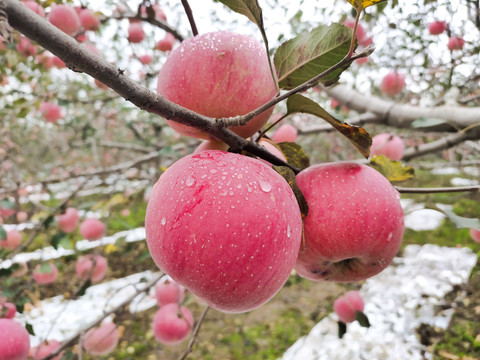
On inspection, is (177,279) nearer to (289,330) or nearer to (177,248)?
(177,248)

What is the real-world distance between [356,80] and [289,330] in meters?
1.78

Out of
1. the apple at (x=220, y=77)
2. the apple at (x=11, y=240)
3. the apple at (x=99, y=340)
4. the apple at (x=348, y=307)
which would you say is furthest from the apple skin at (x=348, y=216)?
the apple at (x=11, y=240)

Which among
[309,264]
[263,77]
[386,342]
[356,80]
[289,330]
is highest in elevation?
[263,77]

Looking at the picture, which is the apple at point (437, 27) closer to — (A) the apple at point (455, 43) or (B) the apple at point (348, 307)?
(A) the apple at point (455, 43)

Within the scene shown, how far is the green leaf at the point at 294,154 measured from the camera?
560 mm

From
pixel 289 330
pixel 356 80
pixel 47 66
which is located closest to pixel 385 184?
pixel 289 330

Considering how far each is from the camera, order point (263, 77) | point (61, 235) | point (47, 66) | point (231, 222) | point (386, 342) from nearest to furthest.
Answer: point (231, 222), point (263, 77), point (61, 235), point (386, 342), point (47, 66)

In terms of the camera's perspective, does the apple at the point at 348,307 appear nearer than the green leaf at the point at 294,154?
No

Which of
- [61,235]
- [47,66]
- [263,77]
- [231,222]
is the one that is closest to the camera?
[231,222]

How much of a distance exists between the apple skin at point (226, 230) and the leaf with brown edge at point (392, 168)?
26cm

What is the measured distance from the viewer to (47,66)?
1729 millimetres

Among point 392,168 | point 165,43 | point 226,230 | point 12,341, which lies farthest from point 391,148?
point 12,341

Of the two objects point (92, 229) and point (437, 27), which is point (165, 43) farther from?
point (437, 27)

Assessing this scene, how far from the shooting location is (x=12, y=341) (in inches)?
32.3
